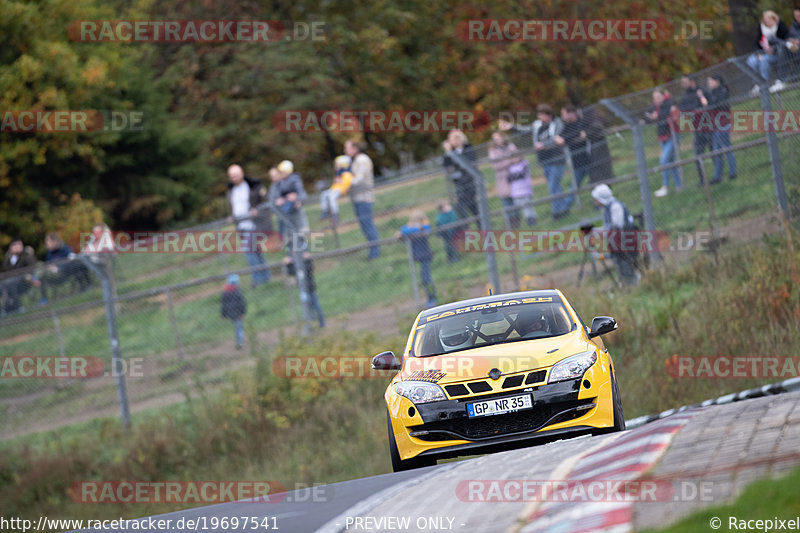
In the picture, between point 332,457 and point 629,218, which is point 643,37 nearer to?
point 629,218

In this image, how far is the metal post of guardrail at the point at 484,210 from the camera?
1761 cm

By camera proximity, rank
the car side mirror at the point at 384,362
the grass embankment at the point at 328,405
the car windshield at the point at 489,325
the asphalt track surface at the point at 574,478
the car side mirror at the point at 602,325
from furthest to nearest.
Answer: the grass embankment at the point at 328,405, the car windshield at the point at 489,325, the car side mirror at the point at 384,362, the car side mirror at the point at 602,325, the asphalt track surface at the point at 574,478

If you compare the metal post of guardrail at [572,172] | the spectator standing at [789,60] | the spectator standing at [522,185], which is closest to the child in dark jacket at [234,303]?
the spectator standing at [522,185]

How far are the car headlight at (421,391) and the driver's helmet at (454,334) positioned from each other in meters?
0.89

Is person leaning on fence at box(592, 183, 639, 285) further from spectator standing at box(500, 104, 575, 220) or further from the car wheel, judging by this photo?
the car wheel

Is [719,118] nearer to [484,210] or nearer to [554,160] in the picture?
[554,160]

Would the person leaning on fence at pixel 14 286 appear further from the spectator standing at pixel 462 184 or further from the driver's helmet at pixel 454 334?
the driver's helmet at pixel 454 334

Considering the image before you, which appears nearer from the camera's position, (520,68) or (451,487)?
(451,487)

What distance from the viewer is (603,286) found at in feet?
58.8

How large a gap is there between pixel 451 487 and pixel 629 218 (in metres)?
10.1

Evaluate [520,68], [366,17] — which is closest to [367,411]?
[520,68]

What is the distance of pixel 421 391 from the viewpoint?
9.99 m

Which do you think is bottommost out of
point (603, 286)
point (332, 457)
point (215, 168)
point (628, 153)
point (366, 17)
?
point (332, 457)

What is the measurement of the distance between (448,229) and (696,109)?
408 centimetres
